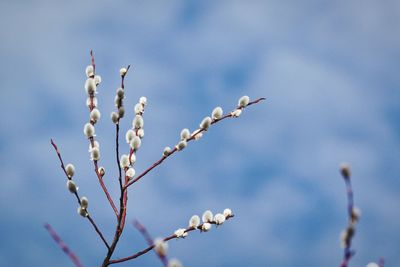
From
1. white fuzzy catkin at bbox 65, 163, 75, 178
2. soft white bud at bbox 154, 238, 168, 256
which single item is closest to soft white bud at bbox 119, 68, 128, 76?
white fuzzy catkin at bbox 65, 163, 75, 178

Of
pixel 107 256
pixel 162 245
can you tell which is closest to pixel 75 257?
pixel 162 245

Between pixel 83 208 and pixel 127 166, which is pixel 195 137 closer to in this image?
pixel 127 166

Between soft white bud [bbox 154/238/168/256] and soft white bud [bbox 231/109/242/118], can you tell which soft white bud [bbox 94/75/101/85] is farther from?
soft white bud [bbox 154/238/168/256]

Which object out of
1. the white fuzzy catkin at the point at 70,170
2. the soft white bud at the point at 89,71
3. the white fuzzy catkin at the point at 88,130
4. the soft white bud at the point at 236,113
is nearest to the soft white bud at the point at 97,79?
the soft white bud at the point at 89,71

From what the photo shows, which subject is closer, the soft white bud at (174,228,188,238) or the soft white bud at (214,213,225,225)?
the soft white bud at (174,228,188,238)

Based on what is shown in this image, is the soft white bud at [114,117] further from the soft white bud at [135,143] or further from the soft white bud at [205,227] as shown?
the soft white bud at [205,227]
